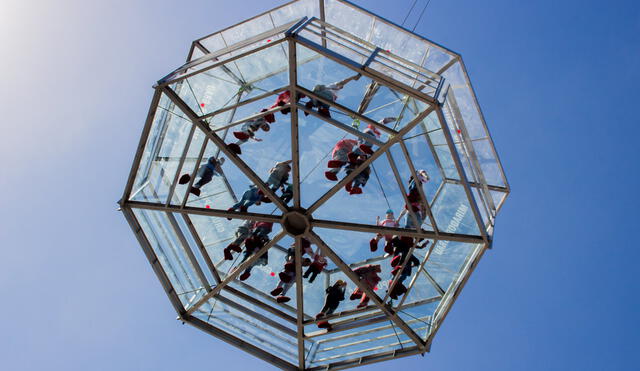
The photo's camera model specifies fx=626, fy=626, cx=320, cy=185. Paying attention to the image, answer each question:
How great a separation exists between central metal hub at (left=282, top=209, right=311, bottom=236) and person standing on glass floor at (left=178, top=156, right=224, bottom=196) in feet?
7.04

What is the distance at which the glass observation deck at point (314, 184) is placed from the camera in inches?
513

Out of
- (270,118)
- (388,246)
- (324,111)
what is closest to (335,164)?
(324,111)

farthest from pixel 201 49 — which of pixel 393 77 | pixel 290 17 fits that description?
pixel 393 77

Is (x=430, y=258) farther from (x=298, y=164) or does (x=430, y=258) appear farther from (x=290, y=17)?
(x=290, y=17)

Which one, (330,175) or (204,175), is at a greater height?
(204,175)

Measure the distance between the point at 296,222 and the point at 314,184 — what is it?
0.96m

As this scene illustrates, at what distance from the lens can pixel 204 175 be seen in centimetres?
1467

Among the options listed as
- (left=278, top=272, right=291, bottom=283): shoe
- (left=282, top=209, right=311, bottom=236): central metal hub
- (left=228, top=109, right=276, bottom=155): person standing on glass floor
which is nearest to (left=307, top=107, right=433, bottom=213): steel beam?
(left=282, top=209, right=311, bottom=236): central metal hub

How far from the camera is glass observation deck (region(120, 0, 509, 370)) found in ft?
42.8

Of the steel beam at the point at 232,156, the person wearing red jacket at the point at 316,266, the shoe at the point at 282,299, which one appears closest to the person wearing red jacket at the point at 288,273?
the shoe at the point at 282,299

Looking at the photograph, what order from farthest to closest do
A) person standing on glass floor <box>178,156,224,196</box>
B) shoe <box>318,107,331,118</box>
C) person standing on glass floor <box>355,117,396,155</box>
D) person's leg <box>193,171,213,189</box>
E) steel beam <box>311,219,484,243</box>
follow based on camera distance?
person's leg <box>193,171,213,189</box> < person standing on glass floor <box>178,156,224,196</box> < steel beam <box>311,219,484,243</box> < person standing on glass floor <box>355,117,396,155</box> < shoe <box>318,107,331,118</box>

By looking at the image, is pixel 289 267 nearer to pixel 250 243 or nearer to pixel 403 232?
pixel 250 243

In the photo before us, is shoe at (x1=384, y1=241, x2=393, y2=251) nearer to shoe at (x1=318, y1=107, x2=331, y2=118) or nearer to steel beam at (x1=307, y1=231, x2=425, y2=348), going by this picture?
steel beam at (x1=307, y1=231, x2=425, y2=348)

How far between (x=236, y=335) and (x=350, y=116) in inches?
261
